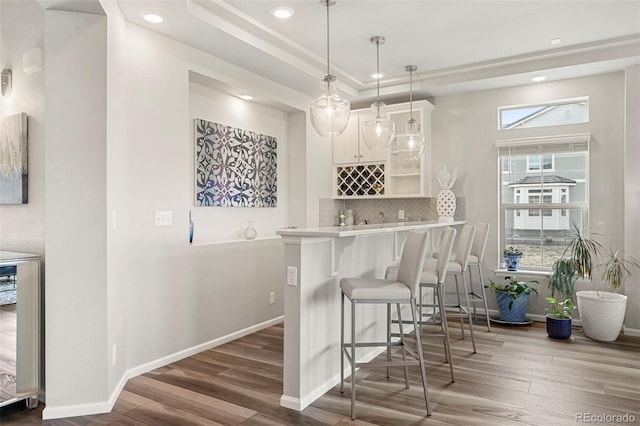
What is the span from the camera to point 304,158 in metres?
5.45

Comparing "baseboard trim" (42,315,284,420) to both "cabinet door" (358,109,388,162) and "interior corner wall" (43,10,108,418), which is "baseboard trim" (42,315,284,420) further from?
"cabinet door" (358,109,388,162)

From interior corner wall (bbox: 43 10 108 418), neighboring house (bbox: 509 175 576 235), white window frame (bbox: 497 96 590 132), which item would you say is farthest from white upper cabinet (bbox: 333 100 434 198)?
interior corner wall (bbox: 43 10 108 418)

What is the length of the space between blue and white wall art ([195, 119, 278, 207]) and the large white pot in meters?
3.59

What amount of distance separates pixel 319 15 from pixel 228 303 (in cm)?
280

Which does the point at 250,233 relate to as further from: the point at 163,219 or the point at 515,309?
the point at 515,309

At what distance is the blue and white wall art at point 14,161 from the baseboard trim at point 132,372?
1443 mm

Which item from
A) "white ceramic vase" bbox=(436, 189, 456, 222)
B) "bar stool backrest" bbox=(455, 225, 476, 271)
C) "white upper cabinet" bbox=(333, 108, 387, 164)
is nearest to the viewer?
"bar stool backrest" bbox=(455, 225, 476, 271)

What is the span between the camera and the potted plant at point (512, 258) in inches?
201

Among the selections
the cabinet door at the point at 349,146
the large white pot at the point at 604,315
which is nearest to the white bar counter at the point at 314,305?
the large white pot at the point at 604,315

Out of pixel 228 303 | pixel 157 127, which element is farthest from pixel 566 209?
pixel 157 127

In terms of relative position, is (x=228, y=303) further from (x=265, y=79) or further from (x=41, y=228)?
(x=265, y=79)

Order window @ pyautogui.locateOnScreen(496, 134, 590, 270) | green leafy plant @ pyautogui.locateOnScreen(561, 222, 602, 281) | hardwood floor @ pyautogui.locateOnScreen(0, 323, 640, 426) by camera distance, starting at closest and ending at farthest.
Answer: hardwood floor @ pyautogui.locateOnScreen(0, 323, 640, 426)
green leafy plant @ pyautogui.locateOnScreen(561, 222, 602, 281)
window @ pyautogui.locateOnScreen(496, 134, 590, 270)

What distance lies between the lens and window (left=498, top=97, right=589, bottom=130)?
4.86 metres

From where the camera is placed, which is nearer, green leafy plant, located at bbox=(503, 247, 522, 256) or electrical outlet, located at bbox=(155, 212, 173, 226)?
electrical outlet, located at bbox=(155, 212, 173, 226)
